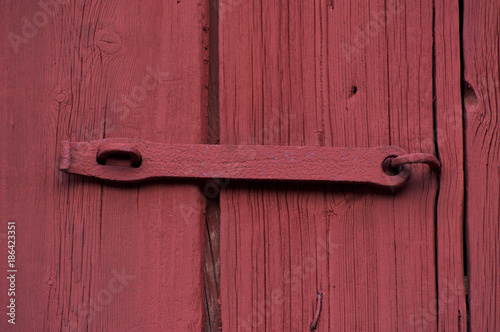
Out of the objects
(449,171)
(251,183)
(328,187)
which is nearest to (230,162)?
(251,183)

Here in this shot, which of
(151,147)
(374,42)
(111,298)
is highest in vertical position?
(374,42)

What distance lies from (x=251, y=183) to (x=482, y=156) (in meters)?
0.49

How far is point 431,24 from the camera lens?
0.98m

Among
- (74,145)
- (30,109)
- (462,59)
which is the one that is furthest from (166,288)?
(462,59)

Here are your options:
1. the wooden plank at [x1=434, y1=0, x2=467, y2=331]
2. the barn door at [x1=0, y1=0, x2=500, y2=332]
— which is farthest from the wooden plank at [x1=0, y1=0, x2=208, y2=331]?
the wooden plank at [x1=434, y1=0, x2=467, y2=331]

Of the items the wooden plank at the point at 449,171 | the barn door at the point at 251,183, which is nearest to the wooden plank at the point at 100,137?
the barn door at the point at 251,183

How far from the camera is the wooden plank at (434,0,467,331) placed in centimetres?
89

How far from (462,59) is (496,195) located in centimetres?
30

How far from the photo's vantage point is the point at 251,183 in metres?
0.92

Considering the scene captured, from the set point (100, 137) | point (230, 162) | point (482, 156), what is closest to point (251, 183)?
point (230, 162)

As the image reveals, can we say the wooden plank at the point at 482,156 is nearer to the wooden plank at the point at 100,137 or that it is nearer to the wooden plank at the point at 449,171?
the wooden plank at the point at 449,171

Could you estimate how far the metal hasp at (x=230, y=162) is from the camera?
2.87 feet

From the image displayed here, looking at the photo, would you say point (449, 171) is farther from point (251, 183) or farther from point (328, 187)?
point (251, 183)

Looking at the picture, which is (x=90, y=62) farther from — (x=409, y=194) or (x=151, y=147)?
(x=409, y=194)
